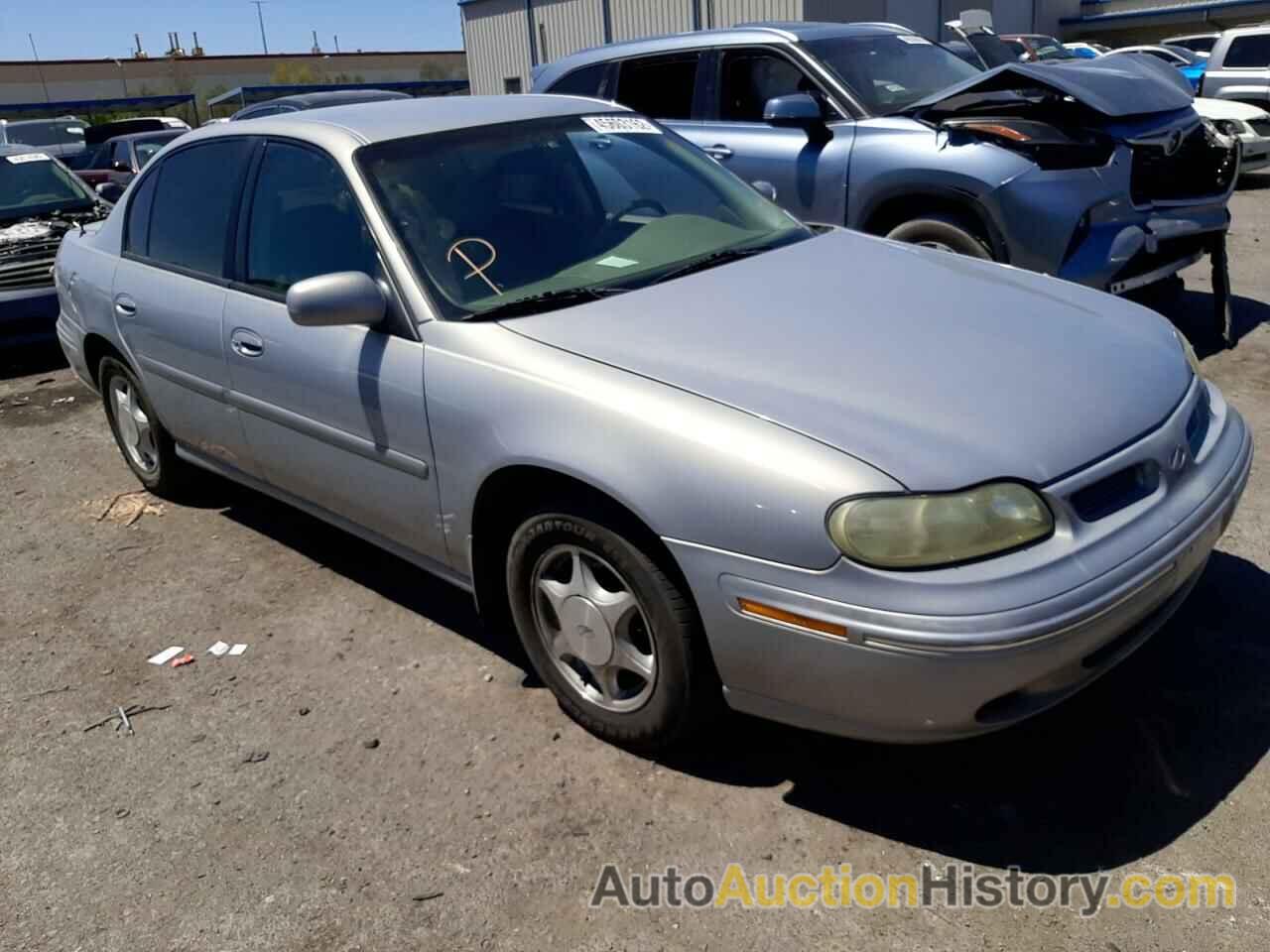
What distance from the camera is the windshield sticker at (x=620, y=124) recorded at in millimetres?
4082

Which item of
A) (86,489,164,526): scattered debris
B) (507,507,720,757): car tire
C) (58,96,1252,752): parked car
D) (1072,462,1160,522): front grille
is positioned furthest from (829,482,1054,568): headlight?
(86,489,164,526): scattered debris

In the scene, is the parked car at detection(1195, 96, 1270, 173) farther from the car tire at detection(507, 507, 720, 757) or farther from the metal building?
the car tire at detection(507, 507, 720, 757)

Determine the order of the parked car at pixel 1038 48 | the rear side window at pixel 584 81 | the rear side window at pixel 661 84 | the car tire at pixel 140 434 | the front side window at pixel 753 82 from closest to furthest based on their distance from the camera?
the car tire at pixel 140 434
the front side window at pixel 753 82
the rear side window at pixel 661 84
the rear side window at pixel 584 81
the parked car at pixel 1038 48

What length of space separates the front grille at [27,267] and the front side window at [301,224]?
490cm

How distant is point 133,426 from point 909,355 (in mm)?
3719

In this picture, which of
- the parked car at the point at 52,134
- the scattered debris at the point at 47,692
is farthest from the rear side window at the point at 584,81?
the parked car at the point at 52,134

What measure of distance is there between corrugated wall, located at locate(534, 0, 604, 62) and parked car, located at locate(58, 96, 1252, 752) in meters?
24.3

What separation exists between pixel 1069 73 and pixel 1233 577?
3.37 m

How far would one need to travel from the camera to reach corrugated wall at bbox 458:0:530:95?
2952 centimetres

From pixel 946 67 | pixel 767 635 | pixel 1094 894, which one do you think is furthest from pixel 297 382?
pixel 946 67

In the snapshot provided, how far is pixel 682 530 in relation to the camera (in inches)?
102

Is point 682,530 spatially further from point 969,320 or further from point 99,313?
point 99,313

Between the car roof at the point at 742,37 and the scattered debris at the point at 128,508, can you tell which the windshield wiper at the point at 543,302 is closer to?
the scattered debris at the point at 128,508

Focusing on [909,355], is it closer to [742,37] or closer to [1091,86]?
[1091,86]
